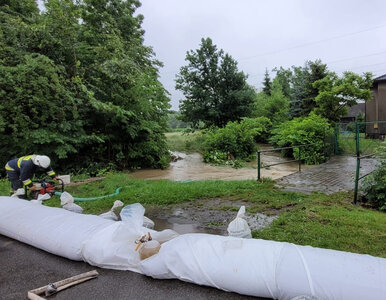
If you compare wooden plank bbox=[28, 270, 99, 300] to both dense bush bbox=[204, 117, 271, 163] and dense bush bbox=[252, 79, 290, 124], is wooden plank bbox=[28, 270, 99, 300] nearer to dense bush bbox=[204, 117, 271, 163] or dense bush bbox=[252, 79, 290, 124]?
dense bush bbox=[204, 117, 271, 163]

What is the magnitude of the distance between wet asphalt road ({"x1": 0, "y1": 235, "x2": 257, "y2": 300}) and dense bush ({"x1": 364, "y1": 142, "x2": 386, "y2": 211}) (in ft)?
12.2

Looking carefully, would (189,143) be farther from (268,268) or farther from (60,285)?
(268,268)

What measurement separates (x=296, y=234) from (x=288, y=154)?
405 inches

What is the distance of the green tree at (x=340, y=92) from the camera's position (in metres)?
14.2

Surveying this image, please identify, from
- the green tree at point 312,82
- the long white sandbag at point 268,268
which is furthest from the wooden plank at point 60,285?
the green tree at point 312,82

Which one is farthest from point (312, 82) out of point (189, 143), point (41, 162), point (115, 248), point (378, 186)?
point (115, 248)

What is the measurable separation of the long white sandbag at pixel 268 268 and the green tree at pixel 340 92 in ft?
49.1

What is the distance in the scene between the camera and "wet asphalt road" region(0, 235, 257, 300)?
216 cm

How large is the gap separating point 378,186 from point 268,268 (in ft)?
11.9

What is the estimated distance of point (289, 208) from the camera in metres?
4.25

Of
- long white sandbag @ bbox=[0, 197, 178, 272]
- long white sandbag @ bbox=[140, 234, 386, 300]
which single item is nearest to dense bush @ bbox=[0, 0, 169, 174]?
long white sandbag @ bbox=[0, 197, 178, 272]

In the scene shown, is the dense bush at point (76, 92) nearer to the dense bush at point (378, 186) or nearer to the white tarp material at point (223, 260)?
the white tarp material at point (223, 260)

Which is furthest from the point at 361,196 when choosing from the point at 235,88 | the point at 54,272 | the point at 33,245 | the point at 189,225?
the point at 235,88

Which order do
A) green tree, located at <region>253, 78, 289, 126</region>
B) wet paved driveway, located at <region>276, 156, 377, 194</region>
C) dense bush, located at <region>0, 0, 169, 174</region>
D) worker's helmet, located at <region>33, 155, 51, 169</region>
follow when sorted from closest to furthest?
worker's helmet, located at <region>33, 155, 51, 169</region> → wet paved driveway, located at <region>276, 156, 377, 194</region> → dense bush, located at <region>0, 0, 169, 174</region> → green tree, located at <region>253, 78, 289, 126</region>
